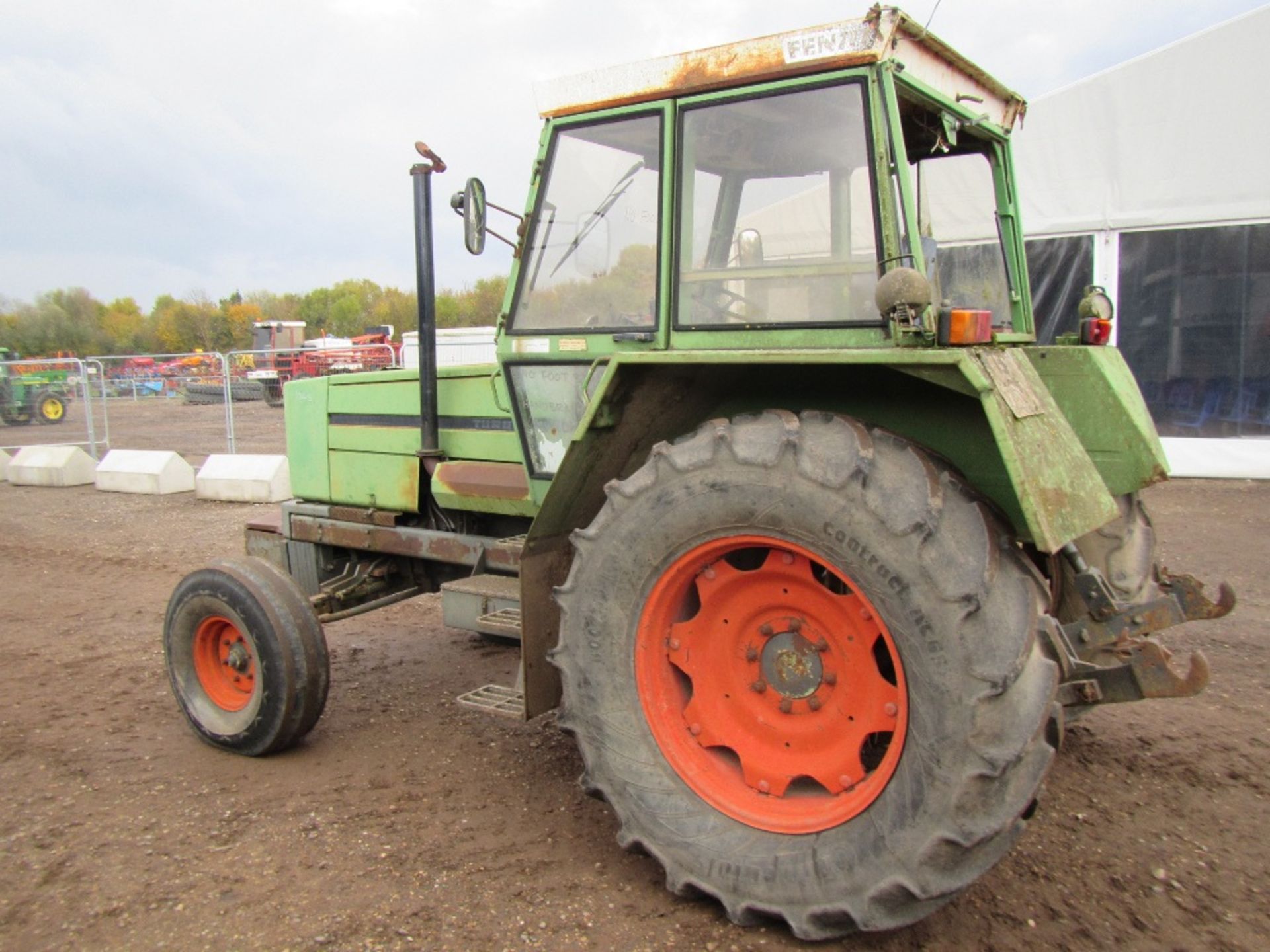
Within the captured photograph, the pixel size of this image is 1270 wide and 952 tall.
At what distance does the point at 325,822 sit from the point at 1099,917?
2.43 metres

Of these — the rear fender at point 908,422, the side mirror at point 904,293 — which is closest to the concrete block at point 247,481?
the rear fender at point 908,422

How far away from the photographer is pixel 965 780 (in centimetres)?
215

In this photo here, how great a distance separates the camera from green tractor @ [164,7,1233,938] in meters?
2.26

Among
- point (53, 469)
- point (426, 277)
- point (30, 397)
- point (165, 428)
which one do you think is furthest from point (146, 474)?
point (165, 428)

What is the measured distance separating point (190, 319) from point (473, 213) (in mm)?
59612

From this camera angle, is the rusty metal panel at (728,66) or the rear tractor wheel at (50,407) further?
the rear tractor wheel at (50,407)

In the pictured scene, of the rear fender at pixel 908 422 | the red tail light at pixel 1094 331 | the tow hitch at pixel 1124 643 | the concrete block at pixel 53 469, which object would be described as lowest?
the concrete block at pixel 53 469

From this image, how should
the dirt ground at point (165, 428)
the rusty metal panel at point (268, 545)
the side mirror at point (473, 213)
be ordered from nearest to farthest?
the side mirror at point (473, 213), the rusty metal panel at point (268, 545), the dirt ground at point (165, 428)

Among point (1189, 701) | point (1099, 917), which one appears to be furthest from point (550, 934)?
point (1189, 701)

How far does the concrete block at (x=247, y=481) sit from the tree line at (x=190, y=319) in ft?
98.1

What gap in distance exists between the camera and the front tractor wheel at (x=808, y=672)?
2.18 metres

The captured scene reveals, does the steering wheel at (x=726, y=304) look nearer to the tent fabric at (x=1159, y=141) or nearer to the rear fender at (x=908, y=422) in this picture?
the rear fender at (x=908, y=422)

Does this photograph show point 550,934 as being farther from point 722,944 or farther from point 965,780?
point 965,780

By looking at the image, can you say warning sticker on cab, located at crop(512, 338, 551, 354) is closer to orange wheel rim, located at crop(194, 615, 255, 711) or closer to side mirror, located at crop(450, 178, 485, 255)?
side mirror, located at crop(450, 178, 485, 255)
